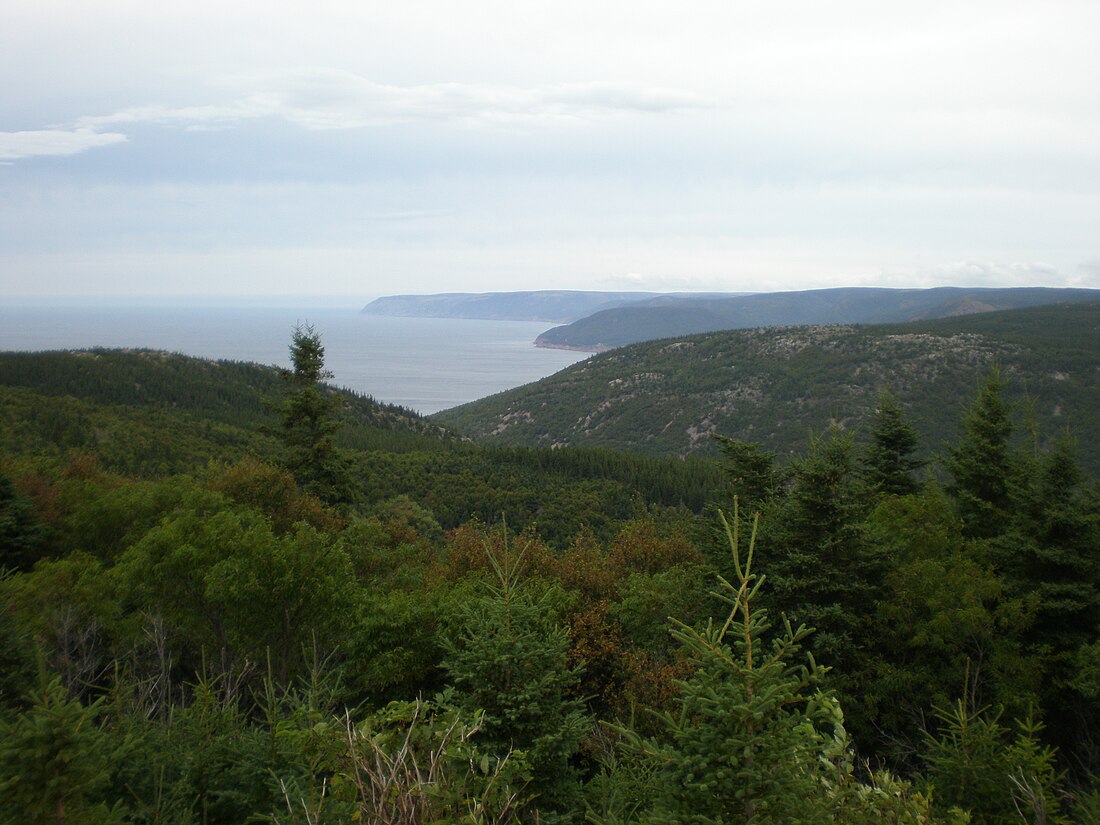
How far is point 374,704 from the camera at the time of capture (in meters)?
13.2

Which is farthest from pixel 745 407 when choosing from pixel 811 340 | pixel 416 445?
pixel 416 445

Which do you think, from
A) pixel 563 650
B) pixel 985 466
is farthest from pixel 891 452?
pixel 563 650

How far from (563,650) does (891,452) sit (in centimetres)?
2117

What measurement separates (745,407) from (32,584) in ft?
458

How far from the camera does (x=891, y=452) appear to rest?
25016 millimetres

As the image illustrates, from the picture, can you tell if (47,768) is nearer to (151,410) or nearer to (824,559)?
(824,559)

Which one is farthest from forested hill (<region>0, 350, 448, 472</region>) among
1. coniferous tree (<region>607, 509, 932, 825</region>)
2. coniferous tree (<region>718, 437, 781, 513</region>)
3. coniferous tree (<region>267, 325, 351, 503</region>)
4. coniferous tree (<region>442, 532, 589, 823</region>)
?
coniferous tree (<region>607, 509, 932, 825</region>)

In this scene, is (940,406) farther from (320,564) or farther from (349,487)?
(320,564)

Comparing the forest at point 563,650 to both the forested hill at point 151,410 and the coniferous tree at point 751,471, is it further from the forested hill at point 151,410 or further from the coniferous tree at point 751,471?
the forested hill at point 151,410

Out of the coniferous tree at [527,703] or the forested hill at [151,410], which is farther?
the forested hill at [151,410]

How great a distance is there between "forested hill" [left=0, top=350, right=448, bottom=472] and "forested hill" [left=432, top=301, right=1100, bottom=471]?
1877 inches

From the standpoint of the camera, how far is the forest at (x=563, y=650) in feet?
15.9

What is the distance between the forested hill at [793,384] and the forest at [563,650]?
9383cm

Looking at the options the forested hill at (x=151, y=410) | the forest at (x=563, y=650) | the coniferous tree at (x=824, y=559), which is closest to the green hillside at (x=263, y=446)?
the forested hill at (x=151, y=410)
